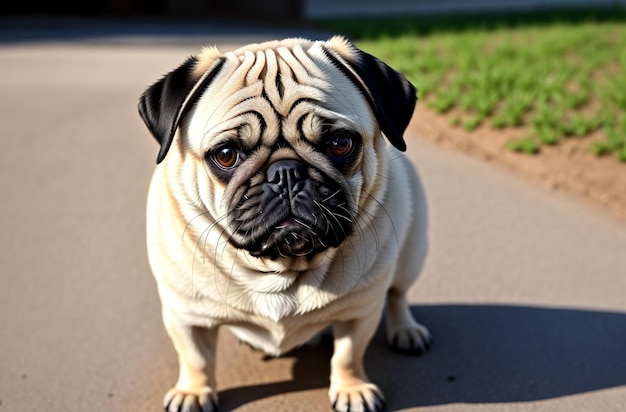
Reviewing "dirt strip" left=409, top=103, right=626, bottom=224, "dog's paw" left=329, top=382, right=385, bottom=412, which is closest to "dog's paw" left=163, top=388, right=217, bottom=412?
"dog's paw" left=329, top=382, right=385, bottom=412

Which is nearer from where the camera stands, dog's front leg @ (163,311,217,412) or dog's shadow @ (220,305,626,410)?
dog's front leg @ (163,311,217,412)

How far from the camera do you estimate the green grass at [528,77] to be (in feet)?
18.1

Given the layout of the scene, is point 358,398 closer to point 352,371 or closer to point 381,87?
point 352,371

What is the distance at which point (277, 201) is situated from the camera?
233 cm

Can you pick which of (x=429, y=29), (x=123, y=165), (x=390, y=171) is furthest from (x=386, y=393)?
(x=429, y=29)

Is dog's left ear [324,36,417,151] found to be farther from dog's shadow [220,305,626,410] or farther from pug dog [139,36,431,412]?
dog's shadow [220,305,626,410]

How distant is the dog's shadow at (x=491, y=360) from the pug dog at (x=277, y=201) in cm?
21

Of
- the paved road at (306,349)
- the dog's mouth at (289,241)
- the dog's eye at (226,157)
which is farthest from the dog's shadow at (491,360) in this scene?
the dog's eye at (226,157)

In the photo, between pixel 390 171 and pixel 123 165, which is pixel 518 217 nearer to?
pixel 390 171

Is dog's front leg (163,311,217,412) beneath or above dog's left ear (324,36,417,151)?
beneath

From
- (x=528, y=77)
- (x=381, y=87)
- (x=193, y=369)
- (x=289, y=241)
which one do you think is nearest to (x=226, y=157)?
(x=289, y=241)

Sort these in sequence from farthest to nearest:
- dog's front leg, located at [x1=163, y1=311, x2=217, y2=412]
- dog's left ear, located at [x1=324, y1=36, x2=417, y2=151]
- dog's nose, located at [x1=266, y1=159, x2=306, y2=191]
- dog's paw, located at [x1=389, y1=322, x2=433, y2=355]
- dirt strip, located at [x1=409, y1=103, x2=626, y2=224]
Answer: dirt strip, located at [x1=409, y1=103, x2=626, y2=224] < dog's paw, located at [x1=389, y1=322, x2=433, y2=355] < dog's front leg, located at [x1=163, y1=311, x2=217, y2=412] < dog's left ear, located at [x1=324, y1=36, x2=417, y2=151] < dog's nose, located at [x1=266, y1=159, x2=306, y2=191]

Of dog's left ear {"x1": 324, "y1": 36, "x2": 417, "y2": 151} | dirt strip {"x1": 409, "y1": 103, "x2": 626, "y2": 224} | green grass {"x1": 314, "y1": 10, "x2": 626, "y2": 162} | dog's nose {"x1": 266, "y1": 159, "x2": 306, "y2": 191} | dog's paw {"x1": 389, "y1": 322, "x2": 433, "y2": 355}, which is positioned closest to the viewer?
dog's nose {"x1": 266, "y1": 159, "x2": 306, "y2": 191}

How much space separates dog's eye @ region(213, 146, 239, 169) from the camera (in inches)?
92.9
